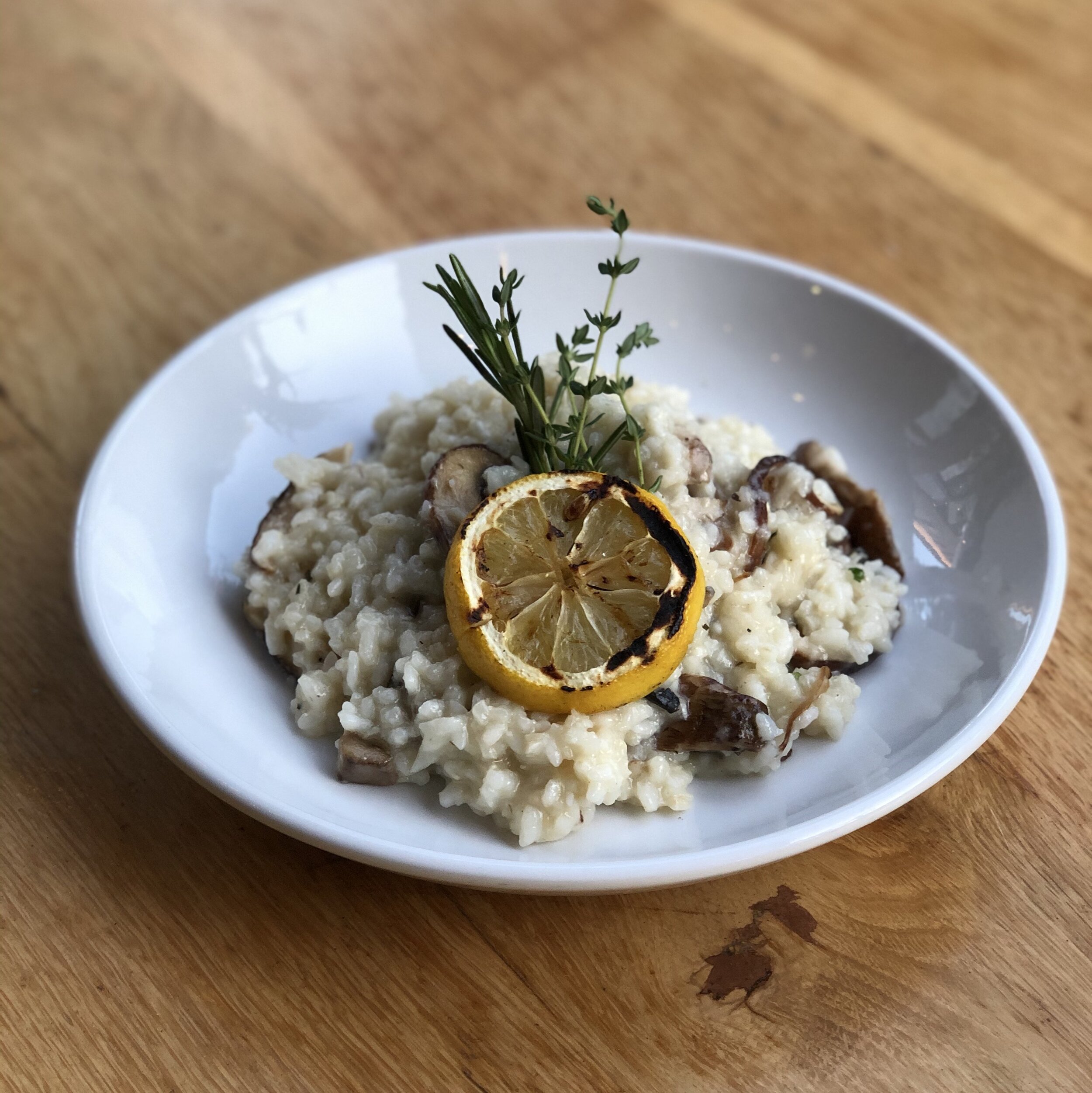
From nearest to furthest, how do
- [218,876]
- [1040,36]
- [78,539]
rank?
[218,876] < [78,539] < [1040,36]

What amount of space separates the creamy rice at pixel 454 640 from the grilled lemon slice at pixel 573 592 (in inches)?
3.9

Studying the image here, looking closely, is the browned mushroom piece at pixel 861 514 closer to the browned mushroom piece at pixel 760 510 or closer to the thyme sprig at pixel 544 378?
the browned mushroom piece at pixel 760 510

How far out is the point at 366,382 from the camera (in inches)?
120

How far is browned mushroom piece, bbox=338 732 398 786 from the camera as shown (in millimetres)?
2084

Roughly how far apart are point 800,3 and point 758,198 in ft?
4.53

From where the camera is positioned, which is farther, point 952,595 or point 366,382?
point 366,382

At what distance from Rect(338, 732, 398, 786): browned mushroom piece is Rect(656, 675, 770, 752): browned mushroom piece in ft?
1.72

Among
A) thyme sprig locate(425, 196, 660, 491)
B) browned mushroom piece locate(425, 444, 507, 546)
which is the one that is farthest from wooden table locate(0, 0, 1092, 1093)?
thyme sprig locate(425, 196, 660, 491)

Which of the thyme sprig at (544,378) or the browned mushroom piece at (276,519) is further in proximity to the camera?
the browned mushroom piece at (276,519)

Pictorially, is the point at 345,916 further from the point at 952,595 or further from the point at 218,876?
the point at 952,595

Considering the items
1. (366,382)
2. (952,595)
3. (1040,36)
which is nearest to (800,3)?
(1040,36)

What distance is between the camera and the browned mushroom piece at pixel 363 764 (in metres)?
2.08

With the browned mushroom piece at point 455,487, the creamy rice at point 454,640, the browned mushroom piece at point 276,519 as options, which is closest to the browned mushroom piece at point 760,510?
the creamy rice at point 454,640

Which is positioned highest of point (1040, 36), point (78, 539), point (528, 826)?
point (1040, 36)
